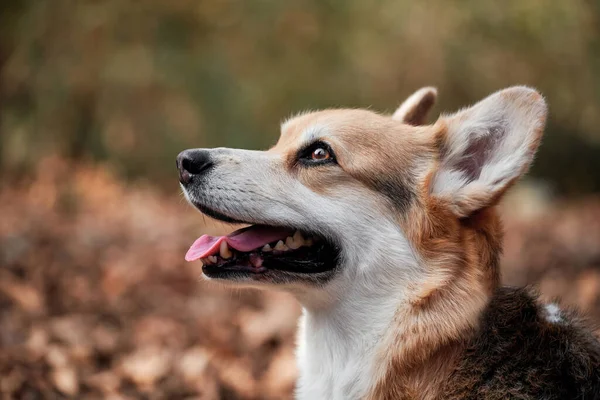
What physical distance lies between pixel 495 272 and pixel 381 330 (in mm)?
590

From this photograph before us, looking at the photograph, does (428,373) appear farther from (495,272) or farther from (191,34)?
(191,34)

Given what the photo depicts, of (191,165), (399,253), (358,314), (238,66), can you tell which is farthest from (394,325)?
(238,66)

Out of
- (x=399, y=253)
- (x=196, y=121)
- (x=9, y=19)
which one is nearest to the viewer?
(x=399, y=253)

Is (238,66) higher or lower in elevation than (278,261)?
lower

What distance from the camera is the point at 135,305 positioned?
5.91m

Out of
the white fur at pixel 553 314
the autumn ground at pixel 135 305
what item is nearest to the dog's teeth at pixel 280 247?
the white fur at pixel 553 314

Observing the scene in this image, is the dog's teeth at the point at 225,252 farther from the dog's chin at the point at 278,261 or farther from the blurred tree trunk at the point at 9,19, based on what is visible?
Result: the blurred tree trunk at the point at 9,19

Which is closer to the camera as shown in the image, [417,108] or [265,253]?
[265,253]

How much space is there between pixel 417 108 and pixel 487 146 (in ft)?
2.42

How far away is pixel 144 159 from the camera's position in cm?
1302

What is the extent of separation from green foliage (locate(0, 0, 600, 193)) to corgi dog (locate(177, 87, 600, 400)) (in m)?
7.28

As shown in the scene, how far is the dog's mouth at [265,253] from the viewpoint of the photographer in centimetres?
328

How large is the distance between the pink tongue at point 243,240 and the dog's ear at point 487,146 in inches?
30.4

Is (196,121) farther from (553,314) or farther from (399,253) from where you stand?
(553,314)
